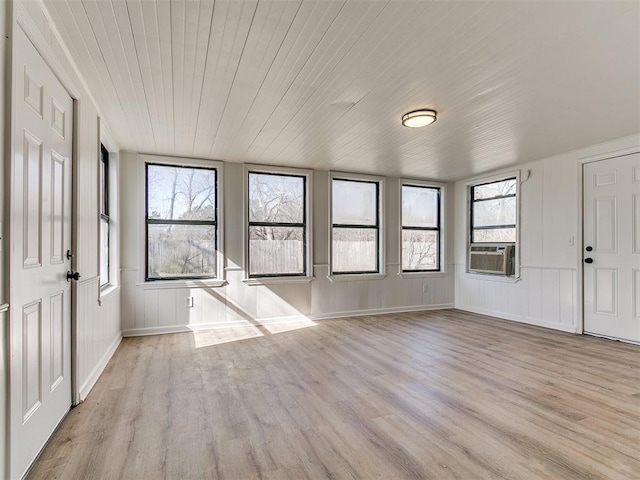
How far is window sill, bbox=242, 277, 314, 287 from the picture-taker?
194 inches

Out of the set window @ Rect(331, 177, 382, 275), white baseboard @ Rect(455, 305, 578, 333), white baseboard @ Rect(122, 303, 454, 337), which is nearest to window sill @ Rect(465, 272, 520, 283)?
white baseboard @ Rect(455, 305, 578, 333)

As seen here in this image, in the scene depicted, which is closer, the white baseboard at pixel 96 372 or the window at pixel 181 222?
the white baseboard at pixel 96 372

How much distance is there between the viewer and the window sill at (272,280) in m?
4.92

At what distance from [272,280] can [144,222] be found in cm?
193

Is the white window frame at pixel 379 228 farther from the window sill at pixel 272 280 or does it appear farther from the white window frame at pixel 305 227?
the window sill at pixel 272 280

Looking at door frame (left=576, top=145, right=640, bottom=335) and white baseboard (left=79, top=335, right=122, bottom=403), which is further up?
door frame (left=576, top=145, right=640, bottom=335)

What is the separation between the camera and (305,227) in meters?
5.32

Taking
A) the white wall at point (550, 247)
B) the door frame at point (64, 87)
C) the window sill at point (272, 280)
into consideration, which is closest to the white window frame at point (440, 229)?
the white wall at point (550, 247)

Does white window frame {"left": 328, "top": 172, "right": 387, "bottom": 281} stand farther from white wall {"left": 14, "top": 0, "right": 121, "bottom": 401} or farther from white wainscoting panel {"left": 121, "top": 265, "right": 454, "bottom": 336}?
white wall {"left": 14, "top": 0, "right": 121, "bottom": 401}

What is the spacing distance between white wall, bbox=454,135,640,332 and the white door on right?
112 millimetres

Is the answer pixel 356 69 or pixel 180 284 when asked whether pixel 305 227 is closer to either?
pixel 180 284

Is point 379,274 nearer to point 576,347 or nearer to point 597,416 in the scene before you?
point 576,347

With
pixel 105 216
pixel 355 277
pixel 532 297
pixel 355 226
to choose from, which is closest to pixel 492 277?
pixel 532 297

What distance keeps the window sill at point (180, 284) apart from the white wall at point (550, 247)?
4408mm
